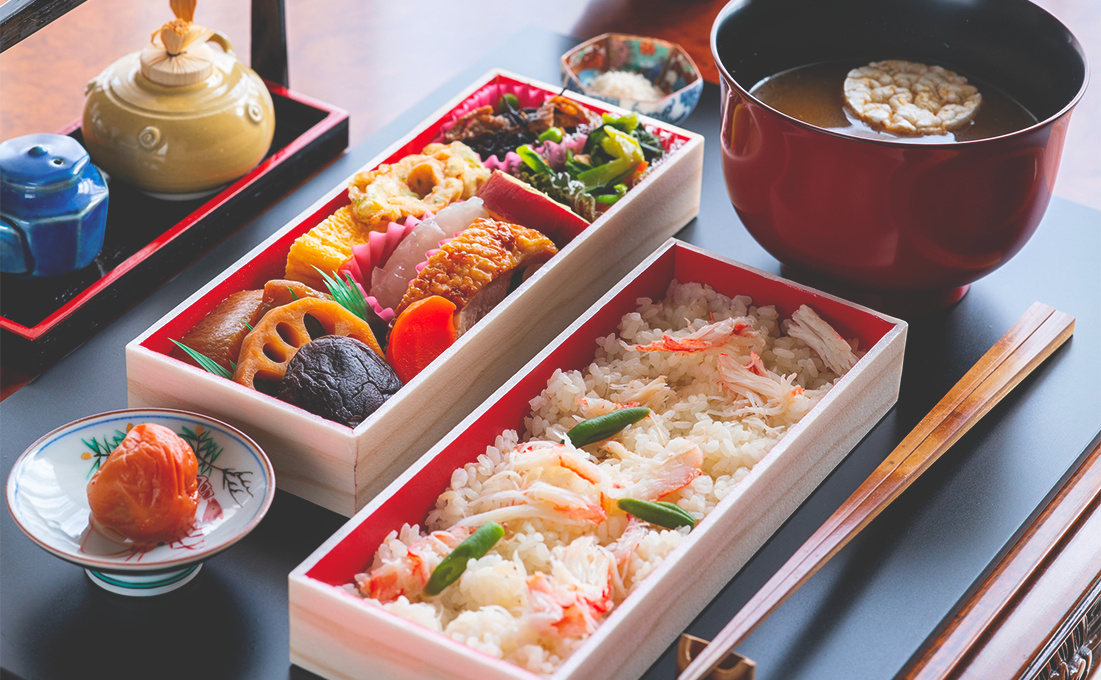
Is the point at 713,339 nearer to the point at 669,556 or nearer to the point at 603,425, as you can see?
the point at 603,425

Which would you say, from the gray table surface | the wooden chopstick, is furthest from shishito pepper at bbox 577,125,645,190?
the wooden chopstick

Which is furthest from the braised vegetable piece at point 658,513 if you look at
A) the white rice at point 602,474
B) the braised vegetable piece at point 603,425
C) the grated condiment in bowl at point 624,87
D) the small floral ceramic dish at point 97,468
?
the grated condiment in bowl at point 624,87

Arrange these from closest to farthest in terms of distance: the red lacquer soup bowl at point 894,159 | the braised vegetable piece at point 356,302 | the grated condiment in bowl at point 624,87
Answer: the red lacquer soup bowl at point 894,159 → the braised vegetable piece at point 356,302 → the grated condiment in bowl at point 624,87

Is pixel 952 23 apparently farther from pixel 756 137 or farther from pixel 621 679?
pixel 621 679

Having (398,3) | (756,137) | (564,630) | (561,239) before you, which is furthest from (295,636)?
(398,3)

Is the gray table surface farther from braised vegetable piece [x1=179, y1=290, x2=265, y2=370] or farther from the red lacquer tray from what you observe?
braised vegetable piece [x1=179, y1=290, x2=265, y2=370]

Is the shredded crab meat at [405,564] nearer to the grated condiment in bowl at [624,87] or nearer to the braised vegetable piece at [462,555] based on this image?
the braised vegetable piece at [462,555]
